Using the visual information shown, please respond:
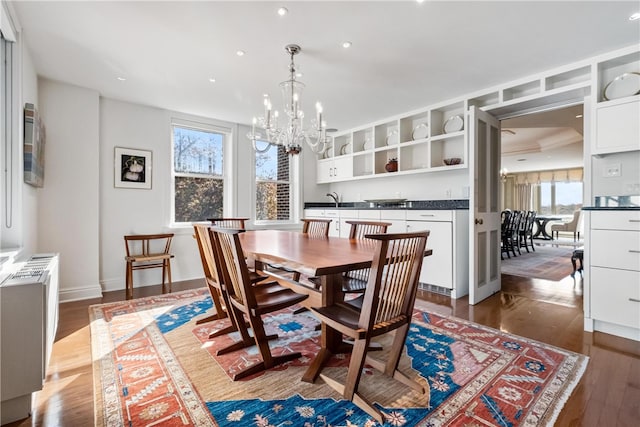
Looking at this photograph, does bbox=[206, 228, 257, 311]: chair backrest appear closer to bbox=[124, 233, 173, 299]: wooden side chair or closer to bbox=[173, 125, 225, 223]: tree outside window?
bbox=[124, 233, 173, 299]: wooden side chair

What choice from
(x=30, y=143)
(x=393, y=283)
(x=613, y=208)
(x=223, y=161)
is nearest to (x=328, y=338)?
(x=393, y=283)

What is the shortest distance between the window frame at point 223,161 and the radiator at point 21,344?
2.85m

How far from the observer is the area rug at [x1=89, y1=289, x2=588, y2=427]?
4.84ft

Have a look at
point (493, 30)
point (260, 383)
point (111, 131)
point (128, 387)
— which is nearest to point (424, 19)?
point (493, 30)

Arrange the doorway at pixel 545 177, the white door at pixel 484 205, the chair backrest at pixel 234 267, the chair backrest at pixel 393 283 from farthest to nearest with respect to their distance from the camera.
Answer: the doorway at pixel 545 177 → the white door at pixel 484 205 → the chair backrest at pixel 234 267 → the chair backrest at pixel 393 283

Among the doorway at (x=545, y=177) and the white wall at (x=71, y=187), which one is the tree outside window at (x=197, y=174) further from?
the doorway at (x=545, y=177)

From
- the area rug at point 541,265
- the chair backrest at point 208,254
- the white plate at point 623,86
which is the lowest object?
the area rug at point 541,265

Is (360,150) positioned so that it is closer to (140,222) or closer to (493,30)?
(493,30)

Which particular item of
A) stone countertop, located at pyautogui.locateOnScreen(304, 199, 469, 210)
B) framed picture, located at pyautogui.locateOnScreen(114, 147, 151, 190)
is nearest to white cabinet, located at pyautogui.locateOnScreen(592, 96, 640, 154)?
stone countertop, located at pyautogui.locateOnScreen(304, 199, 469, 210)

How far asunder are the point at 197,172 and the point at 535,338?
176 inches

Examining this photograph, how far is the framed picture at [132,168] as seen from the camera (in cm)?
387

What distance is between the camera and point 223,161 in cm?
483

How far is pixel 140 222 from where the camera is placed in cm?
403

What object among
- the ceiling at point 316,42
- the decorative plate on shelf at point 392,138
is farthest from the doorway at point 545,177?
the decorative plate on shelf at point 392,138
